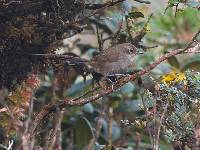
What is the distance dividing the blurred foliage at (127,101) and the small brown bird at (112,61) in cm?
12

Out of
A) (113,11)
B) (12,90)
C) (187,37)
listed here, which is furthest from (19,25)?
(187,37)

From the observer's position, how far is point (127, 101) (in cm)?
472

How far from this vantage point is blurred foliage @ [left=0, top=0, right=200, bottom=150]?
247cm

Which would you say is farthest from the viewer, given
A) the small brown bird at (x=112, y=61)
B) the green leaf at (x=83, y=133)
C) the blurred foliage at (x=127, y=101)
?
the green leaf at (x=83, y=133)

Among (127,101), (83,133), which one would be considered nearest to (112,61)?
(83,133)

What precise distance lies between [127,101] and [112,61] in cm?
163

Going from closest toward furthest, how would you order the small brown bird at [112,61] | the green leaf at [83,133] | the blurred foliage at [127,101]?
the blurred foliage at [127,101] → the small brown bird at [112,61] → the green leaf at [83,133]

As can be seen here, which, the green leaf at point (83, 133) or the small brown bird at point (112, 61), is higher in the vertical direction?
the small brown bird at point (112, 61)

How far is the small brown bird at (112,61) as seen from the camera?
311 cm

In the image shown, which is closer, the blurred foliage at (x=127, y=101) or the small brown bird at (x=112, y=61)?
the blurred foliage at (x=127, y=101)

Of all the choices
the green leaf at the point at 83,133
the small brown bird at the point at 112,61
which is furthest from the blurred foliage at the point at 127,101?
the small brown bird at the point at 112,61

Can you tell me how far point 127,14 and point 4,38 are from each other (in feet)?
2.57

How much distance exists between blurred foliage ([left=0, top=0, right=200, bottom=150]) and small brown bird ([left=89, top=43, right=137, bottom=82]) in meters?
0.12

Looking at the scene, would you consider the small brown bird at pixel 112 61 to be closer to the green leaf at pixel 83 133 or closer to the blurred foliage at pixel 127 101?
the blurred foliage at pixel 127 101
